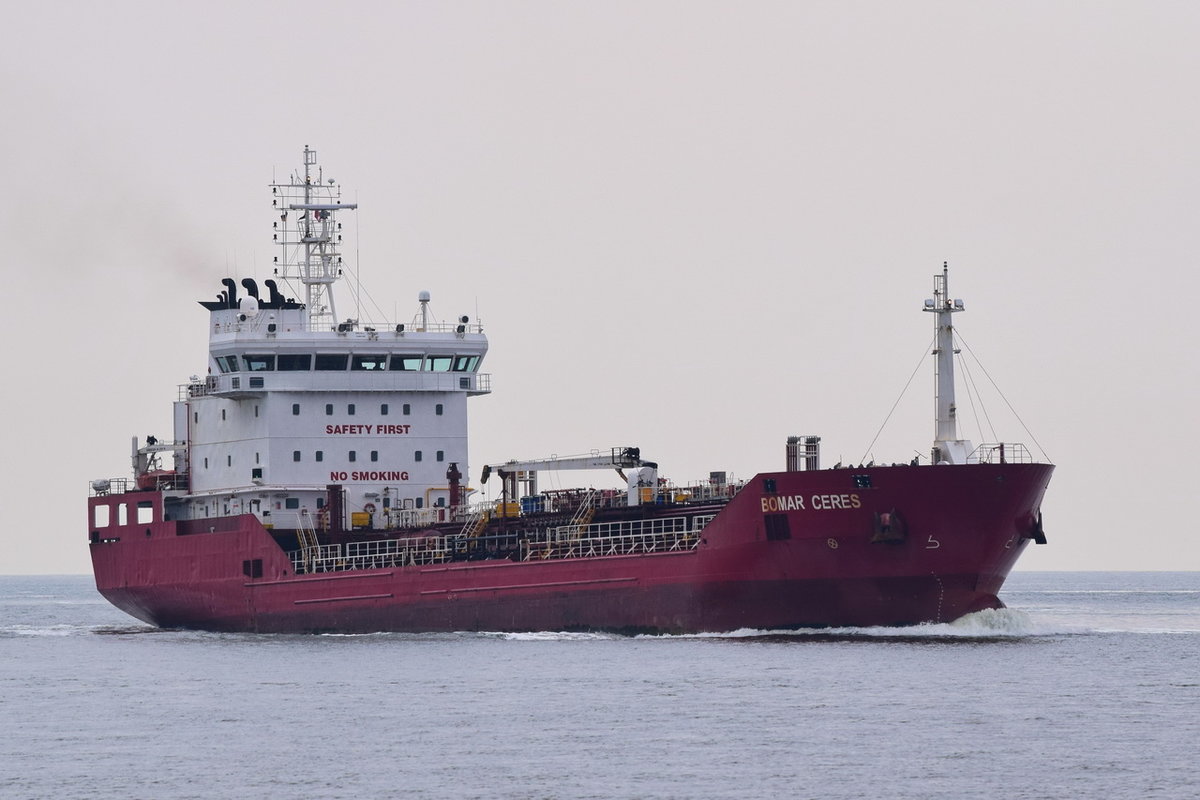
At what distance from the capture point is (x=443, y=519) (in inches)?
2061

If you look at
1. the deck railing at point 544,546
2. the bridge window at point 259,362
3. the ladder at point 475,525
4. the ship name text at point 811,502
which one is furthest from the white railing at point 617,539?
the bridge window at point 259,362

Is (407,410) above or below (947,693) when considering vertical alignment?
above

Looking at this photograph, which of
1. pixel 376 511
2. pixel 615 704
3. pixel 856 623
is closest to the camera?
pixel 615 704

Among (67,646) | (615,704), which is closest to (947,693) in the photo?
(615,704)

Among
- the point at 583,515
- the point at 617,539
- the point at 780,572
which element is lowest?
the point at 780,572

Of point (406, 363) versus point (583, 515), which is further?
point (406, 363)

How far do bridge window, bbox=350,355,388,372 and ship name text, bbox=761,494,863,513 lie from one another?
14.7m

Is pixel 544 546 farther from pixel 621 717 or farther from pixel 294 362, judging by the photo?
pixel 621 717

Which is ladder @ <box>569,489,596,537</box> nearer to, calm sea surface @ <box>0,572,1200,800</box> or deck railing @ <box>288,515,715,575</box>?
deck railing @ <box>288,515,715,575</box>

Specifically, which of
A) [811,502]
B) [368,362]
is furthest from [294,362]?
[811,502]

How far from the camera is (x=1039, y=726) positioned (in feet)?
109

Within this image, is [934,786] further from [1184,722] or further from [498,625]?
[498,625]

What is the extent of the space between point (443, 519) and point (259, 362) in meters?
6.84

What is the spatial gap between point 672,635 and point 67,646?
1937 cm
